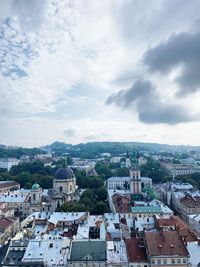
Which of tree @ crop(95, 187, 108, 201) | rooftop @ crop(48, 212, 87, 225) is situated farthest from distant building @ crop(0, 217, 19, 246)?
tree @ crop(95, 187, 108, 201)

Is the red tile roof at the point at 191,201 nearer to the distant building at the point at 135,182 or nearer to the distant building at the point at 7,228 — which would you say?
the distant building at the point at 135,182

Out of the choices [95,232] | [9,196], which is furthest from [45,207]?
[95,232]

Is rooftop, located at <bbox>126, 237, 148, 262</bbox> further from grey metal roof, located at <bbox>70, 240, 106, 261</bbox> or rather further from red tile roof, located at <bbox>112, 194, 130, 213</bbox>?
red tile roof, located at <bbox>112, 194, 130, 213</bbox>

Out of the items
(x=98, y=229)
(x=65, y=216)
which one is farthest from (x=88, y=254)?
(x=65, y=216)

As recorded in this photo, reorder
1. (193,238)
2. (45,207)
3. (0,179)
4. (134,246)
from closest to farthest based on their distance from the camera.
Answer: (134,246)
(193,238)
(45,207)
(0,179)

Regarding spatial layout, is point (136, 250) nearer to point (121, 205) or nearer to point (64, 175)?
point (121, 205)

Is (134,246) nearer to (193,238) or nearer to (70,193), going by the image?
(193,238)

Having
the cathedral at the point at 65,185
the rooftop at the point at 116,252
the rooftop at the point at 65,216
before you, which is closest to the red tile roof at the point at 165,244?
the rooftop at the point at 116,252
